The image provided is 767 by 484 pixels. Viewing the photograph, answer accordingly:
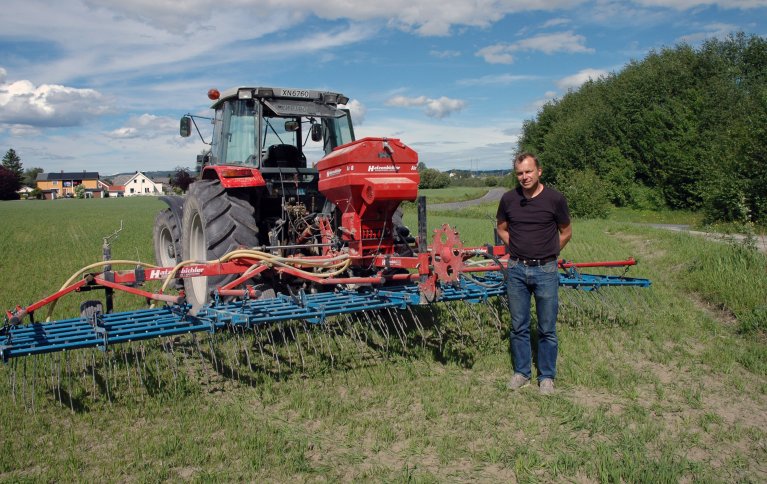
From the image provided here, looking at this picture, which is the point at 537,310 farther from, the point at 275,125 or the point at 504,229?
the point at 275,125

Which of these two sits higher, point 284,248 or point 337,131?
point 337,131

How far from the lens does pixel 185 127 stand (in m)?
7.14

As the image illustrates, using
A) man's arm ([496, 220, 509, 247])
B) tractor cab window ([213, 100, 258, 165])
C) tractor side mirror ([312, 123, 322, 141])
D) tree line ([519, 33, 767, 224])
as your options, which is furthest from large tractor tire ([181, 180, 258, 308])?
tree line ([519, 33, 767, 224])

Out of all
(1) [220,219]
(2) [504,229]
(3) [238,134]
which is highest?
(3) [238,134]

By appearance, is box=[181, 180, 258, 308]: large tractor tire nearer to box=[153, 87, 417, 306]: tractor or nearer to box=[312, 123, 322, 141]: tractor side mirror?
box=[153, 87, 417, 306]: tractor

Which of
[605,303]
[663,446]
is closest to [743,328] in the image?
[605,303]

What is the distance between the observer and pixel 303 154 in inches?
263

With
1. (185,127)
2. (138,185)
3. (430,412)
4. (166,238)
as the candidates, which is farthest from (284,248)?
(138,185)

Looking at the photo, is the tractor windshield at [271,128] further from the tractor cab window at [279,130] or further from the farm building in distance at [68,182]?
the farm building in distance at [68,182]

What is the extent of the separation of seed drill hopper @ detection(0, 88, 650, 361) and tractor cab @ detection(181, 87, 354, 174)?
12 millimetres

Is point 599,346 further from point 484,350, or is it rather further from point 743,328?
point 743,328

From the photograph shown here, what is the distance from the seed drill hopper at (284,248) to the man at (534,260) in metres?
0.25

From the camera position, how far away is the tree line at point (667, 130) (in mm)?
22594

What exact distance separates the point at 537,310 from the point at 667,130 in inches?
898
